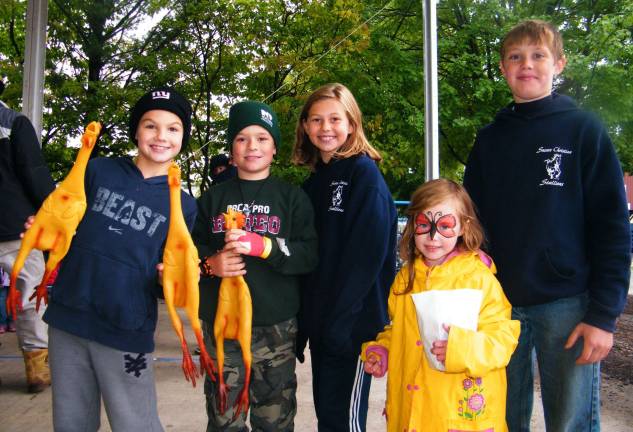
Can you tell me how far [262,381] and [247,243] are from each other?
572 millimetres

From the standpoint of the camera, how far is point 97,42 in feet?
31.4

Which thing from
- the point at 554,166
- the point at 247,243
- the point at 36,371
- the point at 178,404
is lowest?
the point at 178,404

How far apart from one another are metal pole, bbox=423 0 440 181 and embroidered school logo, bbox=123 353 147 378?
100 inches

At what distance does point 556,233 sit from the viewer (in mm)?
1734

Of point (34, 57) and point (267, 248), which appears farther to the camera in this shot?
point (34, 57)

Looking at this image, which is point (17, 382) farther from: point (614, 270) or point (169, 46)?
point (169, 46)

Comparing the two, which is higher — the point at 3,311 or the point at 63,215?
the point at 63,215

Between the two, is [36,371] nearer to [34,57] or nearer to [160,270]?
[160,270]

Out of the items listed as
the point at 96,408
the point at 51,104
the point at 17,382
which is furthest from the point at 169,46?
the point at 96,408

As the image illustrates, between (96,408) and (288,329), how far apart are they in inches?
28.3

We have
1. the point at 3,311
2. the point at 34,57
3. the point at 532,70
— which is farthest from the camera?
the point at 3,311

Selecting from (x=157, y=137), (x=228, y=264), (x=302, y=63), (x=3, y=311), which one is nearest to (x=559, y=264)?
(x=228, y=264)

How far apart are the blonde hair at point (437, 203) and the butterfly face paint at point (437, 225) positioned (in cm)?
4

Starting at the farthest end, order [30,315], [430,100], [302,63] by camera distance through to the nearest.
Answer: [302,63], [430,100], [30,315]
